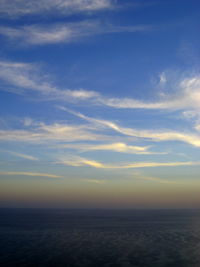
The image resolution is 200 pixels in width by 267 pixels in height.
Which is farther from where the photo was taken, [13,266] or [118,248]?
[118,248]

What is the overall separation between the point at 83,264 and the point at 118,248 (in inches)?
673

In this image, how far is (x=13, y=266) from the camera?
3984 cm

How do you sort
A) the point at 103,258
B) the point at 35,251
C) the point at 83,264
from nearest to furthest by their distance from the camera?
the point at 83,264, the point at 103,258, the point at 35,251

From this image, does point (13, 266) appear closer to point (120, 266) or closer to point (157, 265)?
point (120, 266)

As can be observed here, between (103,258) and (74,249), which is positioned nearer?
(103,258)

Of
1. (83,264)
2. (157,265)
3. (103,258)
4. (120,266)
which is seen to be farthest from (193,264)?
(83,264)

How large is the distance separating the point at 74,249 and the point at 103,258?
9.95 metres

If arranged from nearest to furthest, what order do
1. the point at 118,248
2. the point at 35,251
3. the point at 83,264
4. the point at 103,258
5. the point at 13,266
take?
1. the point at 13,266
2. the point at 83,264
3. the point at 103,258
4. the point at 35,251
5. the point at 118,248

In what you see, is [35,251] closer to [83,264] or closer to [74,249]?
[74,249]

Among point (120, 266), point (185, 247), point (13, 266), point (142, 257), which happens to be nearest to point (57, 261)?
point (13, 266)

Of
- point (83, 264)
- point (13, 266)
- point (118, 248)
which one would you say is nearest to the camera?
point (13, 266)

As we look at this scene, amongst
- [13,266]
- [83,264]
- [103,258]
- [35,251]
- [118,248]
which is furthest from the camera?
[118,248]

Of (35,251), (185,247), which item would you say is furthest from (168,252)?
(35,251)

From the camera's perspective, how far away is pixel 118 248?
58.0 meters
